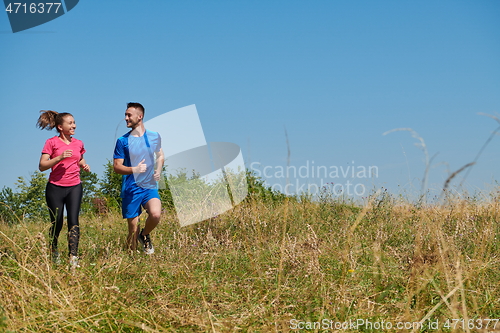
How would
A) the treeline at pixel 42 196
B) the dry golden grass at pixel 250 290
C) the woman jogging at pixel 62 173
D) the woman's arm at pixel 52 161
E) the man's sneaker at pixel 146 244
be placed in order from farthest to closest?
the treeline at pixel 42 196 < the man's sneaker at pixel 146 244 < the woman jogging at pixel 62 173 < the woman's arm at pixel 52 161 < the dry golden grass at pixel 250 290

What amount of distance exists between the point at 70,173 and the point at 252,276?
2866 millimetres

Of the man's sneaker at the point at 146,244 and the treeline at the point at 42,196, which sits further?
the treeline at the point at 42,196

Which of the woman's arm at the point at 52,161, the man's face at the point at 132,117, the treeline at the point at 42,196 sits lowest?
the treeline at the point at 42,196

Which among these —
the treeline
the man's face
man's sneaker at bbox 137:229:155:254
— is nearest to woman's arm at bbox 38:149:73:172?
the man's face

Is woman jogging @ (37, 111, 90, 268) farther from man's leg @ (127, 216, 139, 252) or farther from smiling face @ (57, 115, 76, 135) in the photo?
man's leg @ (127, 216, 139, 252)

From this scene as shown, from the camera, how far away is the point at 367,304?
10.5ft

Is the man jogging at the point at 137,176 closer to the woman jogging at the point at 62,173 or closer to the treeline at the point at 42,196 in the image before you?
the woman jogging at the point at 62,173

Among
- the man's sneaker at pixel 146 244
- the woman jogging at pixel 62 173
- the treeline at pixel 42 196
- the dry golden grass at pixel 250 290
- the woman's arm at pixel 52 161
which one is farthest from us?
the treeline at pixel 42 196

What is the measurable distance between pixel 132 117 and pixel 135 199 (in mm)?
1071

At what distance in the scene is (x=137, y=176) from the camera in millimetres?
5395

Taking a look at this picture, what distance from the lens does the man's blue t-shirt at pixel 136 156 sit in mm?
5422

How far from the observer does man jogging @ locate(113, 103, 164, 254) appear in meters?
5.39

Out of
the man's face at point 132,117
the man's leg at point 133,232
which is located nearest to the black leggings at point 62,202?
the man's leg at point 133,232

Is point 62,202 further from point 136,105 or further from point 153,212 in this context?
point 136,105
